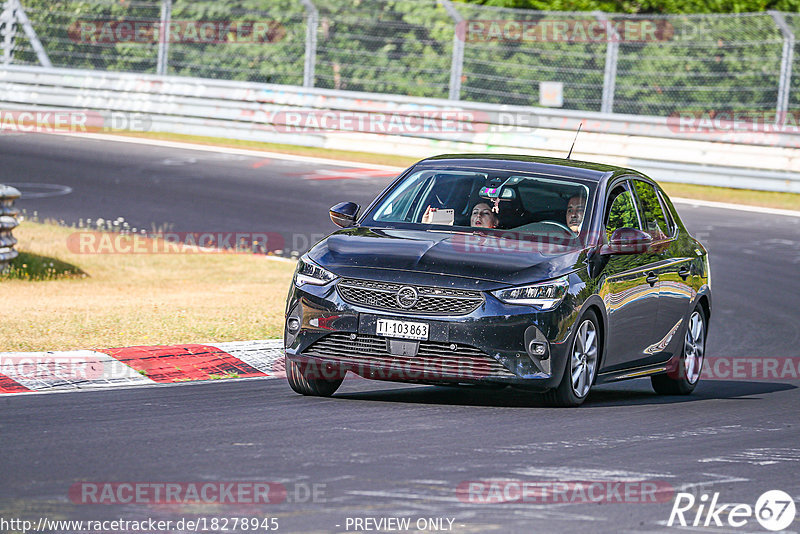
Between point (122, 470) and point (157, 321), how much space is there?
5786 mm

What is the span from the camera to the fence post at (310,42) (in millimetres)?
26781

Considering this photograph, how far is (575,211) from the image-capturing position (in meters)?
9.95

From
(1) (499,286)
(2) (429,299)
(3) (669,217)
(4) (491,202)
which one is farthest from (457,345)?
(3) (669,217)

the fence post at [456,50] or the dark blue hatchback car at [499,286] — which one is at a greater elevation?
the fence post at [456,50]

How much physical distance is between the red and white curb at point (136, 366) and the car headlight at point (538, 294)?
8.30 ft

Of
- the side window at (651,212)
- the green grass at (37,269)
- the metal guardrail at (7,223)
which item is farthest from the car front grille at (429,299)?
the green grass at (37,269)

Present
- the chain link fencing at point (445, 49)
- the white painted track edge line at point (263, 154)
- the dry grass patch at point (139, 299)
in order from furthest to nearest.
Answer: the chain link fencing at point (445, 49) < the white painted track edge line at point (263, 154) < the dry grass patch at point (139, 299)

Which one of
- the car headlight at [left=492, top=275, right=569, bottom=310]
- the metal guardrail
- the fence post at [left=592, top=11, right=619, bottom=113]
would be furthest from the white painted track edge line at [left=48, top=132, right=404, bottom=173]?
the car headlight at [left=492, top=275, right=569, bottom=310]

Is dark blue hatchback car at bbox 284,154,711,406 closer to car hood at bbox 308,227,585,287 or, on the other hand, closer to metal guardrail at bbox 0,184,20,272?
car hood at bbox 308,227,585,287

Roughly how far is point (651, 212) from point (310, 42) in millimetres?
16959

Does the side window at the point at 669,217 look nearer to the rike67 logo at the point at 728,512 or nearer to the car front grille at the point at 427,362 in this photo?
the car front grille at the point at 427,362

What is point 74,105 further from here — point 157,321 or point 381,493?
point 381,493

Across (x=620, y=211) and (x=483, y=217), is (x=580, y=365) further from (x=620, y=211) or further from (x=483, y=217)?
(x=620, y=211)

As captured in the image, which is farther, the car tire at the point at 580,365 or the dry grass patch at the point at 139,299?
the dry grass patch at the point at 139,299
